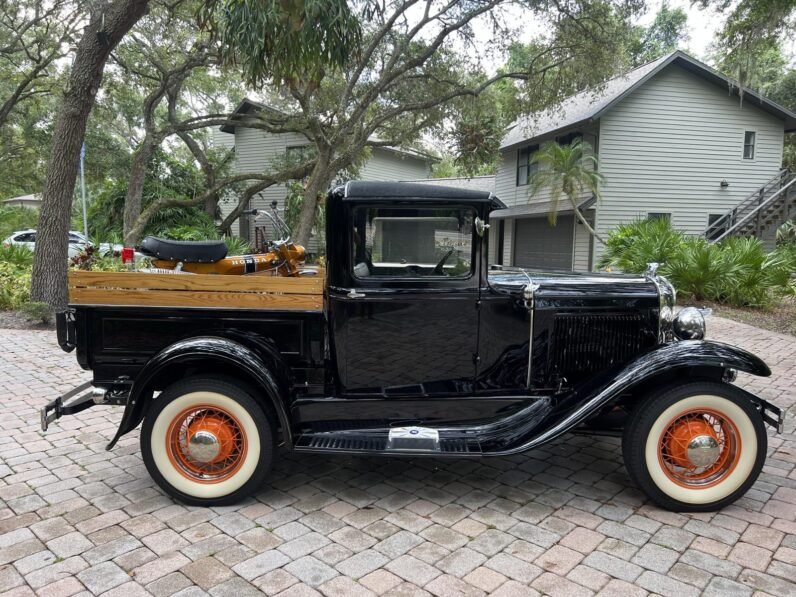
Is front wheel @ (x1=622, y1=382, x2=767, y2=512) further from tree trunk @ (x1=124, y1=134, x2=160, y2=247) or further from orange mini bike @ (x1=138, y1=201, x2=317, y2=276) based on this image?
tree trunk @ (x1=124, y1=134, x2=160, y2=247)

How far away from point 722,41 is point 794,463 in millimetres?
7321

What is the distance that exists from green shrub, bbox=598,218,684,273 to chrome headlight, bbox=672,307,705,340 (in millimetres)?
7065

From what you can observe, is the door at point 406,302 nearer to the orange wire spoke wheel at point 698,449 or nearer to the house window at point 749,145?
the orange wire spoke wheel at point 698,449

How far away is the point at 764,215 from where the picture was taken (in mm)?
15273

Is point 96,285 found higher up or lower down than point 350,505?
higher up

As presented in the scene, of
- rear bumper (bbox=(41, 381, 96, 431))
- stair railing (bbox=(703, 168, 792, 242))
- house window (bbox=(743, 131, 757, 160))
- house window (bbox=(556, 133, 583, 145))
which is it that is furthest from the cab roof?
house window (bbox=(743, 131, 757, 160))

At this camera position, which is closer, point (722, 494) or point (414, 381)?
point (722, 494)

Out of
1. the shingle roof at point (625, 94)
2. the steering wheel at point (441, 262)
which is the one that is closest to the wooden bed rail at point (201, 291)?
the steering wheel at point (441, 262)

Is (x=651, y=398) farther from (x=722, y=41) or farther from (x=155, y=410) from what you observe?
(x=722, y=41)

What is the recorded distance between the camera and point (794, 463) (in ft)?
12.1

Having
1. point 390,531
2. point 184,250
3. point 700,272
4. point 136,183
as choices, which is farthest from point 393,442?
point 136,183

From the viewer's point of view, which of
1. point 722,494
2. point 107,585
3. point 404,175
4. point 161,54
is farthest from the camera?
point 404,175

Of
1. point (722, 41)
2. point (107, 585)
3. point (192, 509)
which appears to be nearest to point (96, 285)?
point (192, 509)

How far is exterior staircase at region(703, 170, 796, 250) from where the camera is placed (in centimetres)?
1484
